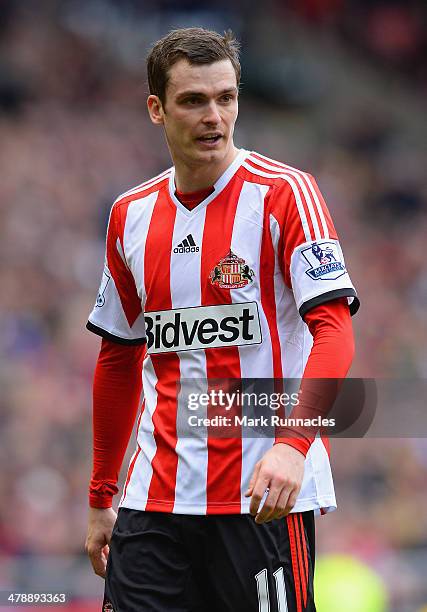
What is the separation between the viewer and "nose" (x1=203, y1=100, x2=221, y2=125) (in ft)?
9.75

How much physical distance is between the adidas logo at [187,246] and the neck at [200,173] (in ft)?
0.54

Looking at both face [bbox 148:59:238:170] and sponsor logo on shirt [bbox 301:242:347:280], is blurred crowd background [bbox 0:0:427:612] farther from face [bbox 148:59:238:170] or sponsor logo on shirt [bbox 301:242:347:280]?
sponsor logo on shirt [bbox 301:242:347:280]

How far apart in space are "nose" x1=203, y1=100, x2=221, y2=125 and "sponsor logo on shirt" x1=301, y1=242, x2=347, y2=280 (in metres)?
0.45

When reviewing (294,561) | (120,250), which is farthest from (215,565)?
(120,250)

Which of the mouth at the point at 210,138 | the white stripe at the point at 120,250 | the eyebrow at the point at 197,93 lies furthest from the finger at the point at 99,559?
the eyebrow at the point at 197,93

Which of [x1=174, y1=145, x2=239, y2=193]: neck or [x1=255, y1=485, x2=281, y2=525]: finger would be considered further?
[x1=174, y1=145, x2=239, y2=193]: neck

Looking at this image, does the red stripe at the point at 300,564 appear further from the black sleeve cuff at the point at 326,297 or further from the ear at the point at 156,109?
the ear at the point at 156,109

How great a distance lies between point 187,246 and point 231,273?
175 mm

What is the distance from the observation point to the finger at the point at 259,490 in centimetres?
243

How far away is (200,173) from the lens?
10.2 feet

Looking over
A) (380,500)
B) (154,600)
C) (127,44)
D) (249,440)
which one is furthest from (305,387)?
(127,44)

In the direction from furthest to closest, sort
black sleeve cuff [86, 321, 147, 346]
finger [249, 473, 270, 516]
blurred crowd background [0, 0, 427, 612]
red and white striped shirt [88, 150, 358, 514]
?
blurred crowd background [0, 0, 427, 612] → black sleeve cuff [86, 321, 147, 346] → red and white striped shirt [88, 150, 358, 514] → finger [249, 473, 270, 516]

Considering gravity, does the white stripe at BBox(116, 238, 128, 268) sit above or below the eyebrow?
below

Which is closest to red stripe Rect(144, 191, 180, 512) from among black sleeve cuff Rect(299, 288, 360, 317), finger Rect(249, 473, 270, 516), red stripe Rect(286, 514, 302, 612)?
red stripe Rect(286, 514, 302, 612)
